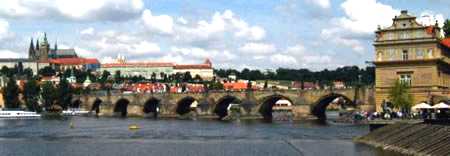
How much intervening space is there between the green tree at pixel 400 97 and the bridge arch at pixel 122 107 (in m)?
82.5

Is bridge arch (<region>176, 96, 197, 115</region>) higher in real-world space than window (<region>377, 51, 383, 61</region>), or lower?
lower

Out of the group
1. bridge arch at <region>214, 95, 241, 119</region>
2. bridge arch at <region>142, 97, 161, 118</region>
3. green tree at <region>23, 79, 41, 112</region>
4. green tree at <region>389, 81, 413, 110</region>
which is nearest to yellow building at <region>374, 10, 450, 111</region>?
green tree at <region>389, 81, 413, 110</region>

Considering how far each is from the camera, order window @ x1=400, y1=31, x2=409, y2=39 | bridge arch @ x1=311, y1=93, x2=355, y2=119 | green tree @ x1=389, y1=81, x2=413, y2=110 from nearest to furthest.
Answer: green tree @ x1=389, y1=81, x2=413, y2=110, window @ x1=400, y1=31, x2=409, y2=39, bridge arch @ x1=311, y1=93, x2=355, y2=119

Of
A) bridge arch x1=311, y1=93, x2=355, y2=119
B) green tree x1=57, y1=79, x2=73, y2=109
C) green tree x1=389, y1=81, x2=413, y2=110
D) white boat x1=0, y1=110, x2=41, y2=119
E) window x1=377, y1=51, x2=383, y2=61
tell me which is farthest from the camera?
green tree x1=57, y1=79, x2=73, y2=109

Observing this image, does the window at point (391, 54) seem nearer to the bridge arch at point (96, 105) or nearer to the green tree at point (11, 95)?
the bridge arch at point (96, 105)

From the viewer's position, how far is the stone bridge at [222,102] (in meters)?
114

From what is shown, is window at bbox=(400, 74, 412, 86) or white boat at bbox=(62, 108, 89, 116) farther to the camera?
white boat at bbox=(62, 108, 89, 116)

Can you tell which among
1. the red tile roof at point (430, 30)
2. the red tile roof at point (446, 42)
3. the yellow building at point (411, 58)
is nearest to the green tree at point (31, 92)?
the yellow building at point (411, 58)

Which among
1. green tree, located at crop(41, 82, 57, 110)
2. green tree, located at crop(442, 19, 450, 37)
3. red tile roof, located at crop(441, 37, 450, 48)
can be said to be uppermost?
green tree, located at crop(442, 19, 450, 37)

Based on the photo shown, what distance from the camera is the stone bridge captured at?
374 feet

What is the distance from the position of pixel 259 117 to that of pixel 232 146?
6854 cm

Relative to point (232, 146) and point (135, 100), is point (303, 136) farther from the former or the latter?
point (135, 100)

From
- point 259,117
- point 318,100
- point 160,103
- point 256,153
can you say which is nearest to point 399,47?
point 318,100

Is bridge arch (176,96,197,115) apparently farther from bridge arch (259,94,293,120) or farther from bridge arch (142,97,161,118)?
bridge arch (259,94,293,120)
